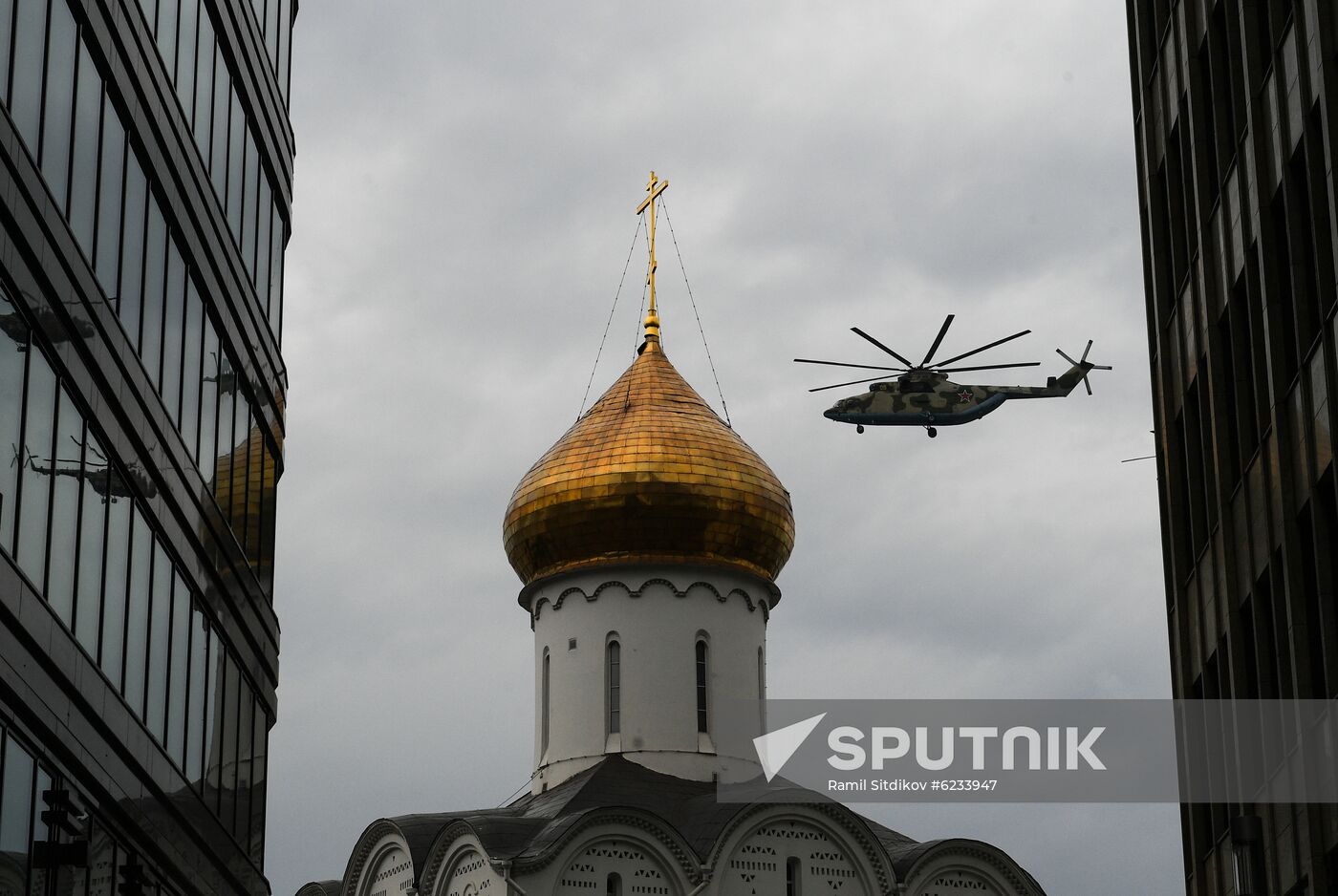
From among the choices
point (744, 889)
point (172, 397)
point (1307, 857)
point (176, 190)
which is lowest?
point (1307, 857)

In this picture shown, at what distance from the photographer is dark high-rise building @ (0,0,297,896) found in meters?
16.8

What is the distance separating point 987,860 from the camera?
40.2 metres

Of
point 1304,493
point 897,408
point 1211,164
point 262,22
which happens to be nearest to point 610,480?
point 897,408

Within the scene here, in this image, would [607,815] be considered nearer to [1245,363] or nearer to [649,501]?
[649,501]

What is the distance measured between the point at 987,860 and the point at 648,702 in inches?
264

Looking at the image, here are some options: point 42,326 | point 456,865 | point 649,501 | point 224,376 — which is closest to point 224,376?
point 224,376

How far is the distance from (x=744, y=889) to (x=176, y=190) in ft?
66.3

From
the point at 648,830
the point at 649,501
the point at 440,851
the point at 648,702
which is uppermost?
the point at 649,501

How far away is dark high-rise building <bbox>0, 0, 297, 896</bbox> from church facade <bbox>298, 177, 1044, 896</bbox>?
11.8 m

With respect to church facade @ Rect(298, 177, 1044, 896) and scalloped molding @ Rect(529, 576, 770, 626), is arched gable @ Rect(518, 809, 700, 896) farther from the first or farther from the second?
scalloped molding @ Rect(529, 576, 770, 626)

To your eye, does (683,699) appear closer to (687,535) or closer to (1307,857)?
(687,535)

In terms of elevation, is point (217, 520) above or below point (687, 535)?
below

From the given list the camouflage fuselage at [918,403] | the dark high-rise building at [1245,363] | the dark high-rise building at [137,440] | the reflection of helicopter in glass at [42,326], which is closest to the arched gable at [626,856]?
the camouflage fuselage at [918,403]

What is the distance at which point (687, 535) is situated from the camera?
4266 cm
